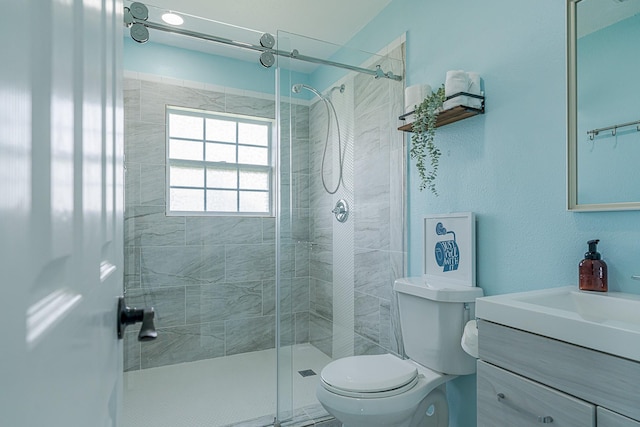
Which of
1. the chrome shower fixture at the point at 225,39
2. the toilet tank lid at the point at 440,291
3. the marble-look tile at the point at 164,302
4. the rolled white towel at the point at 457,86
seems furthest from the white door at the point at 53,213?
the marble-look tile at the point at 164,302

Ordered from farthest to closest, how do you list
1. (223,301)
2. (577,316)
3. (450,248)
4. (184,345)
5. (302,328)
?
1. (223,301)
2. (184,345)
3. (302,328)
4. (450,248)
5. (577,316)

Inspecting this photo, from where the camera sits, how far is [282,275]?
222 centimetres

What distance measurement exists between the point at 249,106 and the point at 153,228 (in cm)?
132

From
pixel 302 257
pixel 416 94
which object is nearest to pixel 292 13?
pixel 416 94

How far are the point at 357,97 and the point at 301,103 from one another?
0.38m

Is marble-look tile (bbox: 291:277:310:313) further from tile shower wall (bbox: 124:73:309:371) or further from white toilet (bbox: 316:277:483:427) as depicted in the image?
tile shower wall (bbox: 124:73:309:371)

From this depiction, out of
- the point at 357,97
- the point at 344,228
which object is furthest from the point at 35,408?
the point at 357,97

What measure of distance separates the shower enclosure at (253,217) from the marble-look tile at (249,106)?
1 cm

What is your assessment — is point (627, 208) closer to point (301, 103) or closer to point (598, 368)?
point (598, 368)

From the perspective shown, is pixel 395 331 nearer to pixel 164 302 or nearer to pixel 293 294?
pixel 293 294

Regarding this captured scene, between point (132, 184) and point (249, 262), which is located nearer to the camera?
point (132, 184)

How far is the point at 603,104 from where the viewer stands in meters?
1.28

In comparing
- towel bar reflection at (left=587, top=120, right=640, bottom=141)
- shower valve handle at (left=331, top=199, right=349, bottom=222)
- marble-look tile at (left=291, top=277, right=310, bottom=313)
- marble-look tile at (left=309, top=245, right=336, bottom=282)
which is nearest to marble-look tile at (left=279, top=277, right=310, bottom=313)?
marble-look tile at (left=291, top=277, right=310, bottom=313)

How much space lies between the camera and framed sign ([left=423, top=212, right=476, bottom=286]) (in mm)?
1736
